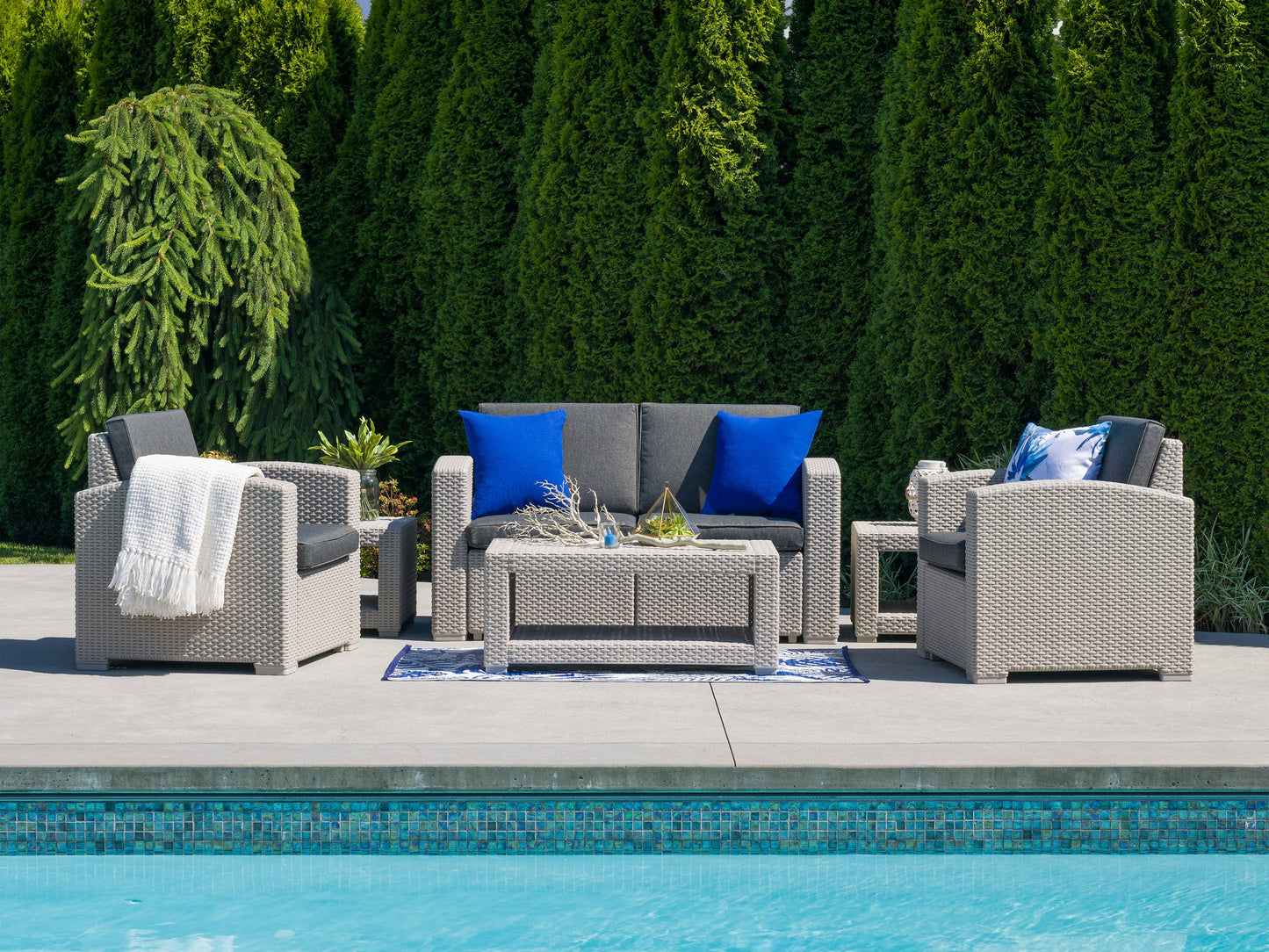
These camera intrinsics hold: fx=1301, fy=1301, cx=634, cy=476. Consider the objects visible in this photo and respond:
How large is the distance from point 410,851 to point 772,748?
975mm

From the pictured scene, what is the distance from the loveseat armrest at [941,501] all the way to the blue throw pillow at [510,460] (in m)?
1.52

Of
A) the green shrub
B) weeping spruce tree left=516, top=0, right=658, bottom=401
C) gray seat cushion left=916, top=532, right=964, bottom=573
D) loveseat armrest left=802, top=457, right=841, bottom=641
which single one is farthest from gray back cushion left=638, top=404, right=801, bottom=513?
the green shrub

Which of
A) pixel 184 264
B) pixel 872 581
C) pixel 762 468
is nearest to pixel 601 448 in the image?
pixel 762 468

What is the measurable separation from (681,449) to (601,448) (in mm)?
360

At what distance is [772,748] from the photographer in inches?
136

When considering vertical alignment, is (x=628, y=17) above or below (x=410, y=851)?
above

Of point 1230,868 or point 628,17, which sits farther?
point 628,17

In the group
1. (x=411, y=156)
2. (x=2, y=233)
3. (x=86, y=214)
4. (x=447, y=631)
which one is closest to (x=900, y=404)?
(x=447, y=631)

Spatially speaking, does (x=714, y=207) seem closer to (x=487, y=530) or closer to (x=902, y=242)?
(x=902, y=242)

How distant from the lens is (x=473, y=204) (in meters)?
7.78

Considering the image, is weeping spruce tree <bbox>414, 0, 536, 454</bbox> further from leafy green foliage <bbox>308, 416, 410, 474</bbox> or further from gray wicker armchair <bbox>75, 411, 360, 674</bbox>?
gray wicker armchair <bbox>75, 411, 360, 674</bbox>

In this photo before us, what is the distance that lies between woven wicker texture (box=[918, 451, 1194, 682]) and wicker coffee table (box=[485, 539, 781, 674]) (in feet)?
2.39

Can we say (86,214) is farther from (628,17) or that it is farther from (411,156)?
(628,17)

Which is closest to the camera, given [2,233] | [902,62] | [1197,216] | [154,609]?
[154,609]
